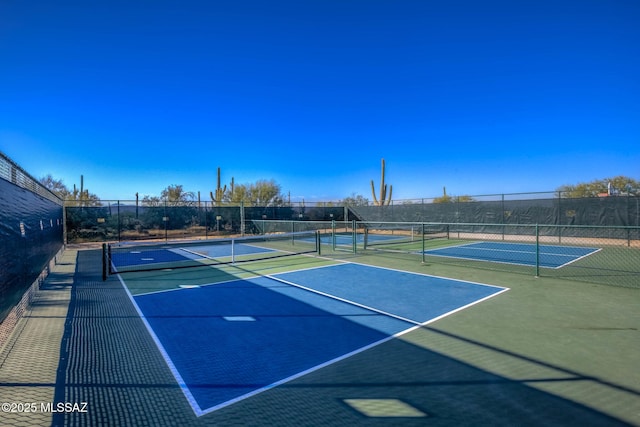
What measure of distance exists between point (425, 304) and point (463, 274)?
12.5 feet

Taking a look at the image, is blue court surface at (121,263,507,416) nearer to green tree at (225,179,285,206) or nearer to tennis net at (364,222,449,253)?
tennis net at (364,222,449,253)

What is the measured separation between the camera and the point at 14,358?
4457mm

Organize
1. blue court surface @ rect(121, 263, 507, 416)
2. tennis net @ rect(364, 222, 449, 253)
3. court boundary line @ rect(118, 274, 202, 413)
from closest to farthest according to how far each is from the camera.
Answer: court boundary line @ rect(118, 274, 202, 413)
blue court surface @ rect(121, 263, 507, 416)
tennis net @ rect(364, 222, 449, 253)

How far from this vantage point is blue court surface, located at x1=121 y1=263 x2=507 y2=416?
154 inches

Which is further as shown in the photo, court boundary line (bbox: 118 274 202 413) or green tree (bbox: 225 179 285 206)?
green tree (bbox: 225 179 285 206)

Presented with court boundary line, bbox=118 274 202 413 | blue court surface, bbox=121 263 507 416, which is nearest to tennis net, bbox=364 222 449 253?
blue court surface, bbox=121 263 507 416

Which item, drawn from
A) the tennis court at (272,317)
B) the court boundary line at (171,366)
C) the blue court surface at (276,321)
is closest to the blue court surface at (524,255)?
the tennis court at (272,317)

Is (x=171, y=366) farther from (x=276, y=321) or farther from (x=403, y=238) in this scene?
(x=403, y=238)

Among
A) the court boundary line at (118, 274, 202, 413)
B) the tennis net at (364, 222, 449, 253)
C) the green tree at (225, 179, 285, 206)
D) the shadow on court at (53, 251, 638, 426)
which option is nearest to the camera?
the shadow on court at (53, 251, 638, 426)

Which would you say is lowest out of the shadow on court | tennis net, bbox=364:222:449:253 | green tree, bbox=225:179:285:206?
the shadow on court

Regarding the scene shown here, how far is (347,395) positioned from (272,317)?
2.79 meters

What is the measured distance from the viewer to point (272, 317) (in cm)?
600

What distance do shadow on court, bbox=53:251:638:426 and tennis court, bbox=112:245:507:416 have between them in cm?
20

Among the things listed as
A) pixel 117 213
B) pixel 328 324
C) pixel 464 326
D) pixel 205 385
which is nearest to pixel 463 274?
pixel 464 326
